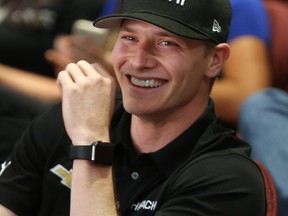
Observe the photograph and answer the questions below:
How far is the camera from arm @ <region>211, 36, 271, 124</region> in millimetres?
2355

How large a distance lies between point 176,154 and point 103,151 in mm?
180

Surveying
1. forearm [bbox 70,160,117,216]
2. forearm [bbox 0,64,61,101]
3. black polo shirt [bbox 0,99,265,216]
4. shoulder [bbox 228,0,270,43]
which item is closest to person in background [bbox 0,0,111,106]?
forearm [bbox 0,64,61,101]

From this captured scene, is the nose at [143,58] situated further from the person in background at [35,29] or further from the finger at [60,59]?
the person in background at [35,29]

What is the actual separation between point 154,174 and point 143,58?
0.81 feet

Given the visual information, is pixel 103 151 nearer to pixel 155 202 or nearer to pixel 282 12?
pixel 155 202

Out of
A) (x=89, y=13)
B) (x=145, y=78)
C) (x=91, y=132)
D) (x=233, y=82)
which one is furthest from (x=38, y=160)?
(x=89, y=13)

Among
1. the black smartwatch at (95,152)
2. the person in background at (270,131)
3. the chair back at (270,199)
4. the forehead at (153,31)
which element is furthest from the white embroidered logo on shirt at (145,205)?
the person in background at (270,131)

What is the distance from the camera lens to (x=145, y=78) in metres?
1.26

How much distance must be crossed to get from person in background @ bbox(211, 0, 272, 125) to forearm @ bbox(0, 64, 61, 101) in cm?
63

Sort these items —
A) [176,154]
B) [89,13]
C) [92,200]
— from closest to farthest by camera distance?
1. [92,200]
2. [176,154]
3. [89,13]

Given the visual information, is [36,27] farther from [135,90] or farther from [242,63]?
[135,90]

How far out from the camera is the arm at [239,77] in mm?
2355

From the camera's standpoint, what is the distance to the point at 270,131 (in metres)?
1.91

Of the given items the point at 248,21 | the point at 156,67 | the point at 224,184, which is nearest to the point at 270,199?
the point at 224,184
